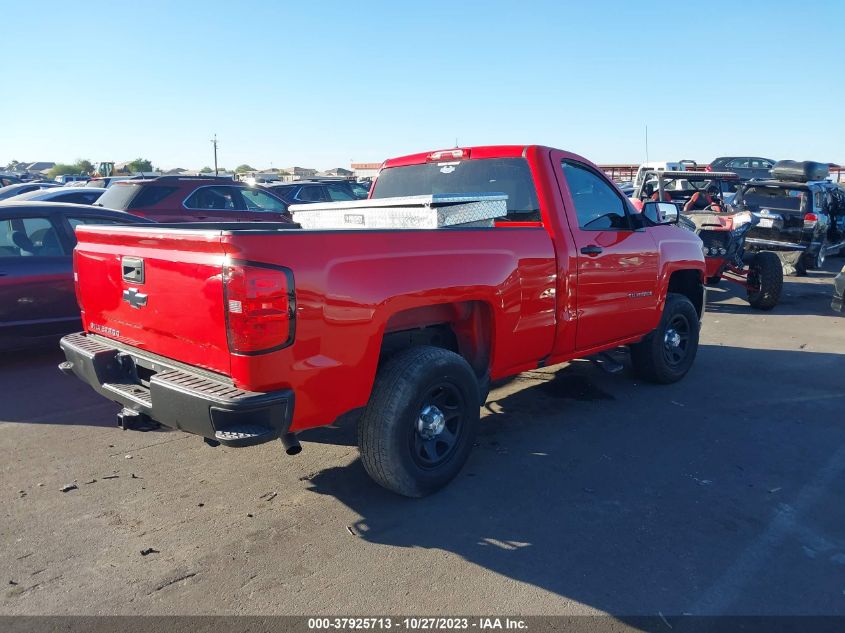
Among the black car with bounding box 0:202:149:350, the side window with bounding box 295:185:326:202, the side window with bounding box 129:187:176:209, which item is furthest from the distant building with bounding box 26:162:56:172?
the black car with bounding box 0:202:149:350

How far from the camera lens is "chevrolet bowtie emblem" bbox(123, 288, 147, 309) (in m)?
3.52

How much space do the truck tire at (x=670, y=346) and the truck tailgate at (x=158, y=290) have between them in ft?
13.2

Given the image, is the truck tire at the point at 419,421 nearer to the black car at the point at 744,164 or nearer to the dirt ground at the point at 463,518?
the dirt ground at the point at 463,518

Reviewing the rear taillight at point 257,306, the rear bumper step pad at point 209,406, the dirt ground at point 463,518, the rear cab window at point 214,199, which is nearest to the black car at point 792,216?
the dirt ground at point 463,518

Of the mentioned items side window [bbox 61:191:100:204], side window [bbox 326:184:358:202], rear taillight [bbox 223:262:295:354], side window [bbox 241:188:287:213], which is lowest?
rear taillight [bbox 223:262:295:354]

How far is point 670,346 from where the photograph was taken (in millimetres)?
6094

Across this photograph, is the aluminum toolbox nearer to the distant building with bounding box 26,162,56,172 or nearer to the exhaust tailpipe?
the exhaust tailpipe

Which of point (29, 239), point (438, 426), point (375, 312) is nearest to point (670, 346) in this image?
point (438, 426)

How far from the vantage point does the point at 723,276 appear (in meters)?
10.2

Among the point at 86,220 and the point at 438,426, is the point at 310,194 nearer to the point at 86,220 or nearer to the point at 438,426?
the point at 86,220

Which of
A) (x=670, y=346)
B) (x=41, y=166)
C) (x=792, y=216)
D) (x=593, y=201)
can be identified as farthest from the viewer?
(x=41, y=166)

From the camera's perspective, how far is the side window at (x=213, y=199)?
10.2m

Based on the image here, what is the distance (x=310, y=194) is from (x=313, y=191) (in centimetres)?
12

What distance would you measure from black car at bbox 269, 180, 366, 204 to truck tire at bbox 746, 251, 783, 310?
7957 millimetres
